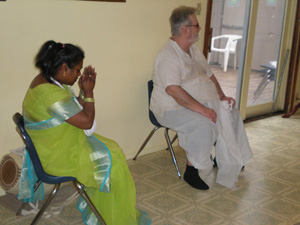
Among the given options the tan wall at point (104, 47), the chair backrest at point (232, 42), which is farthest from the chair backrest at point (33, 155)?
the chair backrest at point (232, 42)

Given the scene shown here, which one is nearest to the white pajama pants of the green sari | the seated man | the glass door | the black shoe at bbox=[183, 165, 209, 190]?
the seated man

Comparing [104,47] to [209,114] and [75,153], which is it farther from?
[75,153]

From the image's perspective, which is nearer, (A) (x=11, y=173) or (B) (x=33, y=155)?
(B) (x=33, y=155)

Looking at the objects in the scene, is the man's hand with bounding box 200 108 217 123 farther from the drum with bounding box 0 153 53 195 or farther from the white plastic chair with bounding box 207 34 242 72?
the white plastic chair with bounding box 207 34 242 72

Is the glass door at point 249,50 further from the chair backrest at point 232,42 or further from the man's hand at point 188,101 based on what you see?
the man's hand at point 188,101

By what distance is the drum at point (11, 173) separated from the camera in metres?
2.41

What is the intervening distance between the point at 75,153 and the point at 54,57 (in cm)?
51

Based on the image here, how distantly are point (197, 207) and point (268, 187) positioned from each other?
681 mm

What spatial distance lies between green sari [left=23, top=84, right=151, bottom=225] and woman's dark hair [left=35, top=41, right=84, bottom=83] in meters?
0.09

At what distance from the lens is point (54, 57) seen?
2.00m

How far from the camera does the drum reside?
2.41 meters

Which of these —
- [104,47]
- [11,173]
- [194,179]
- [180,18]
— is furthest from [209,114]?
[11,173]

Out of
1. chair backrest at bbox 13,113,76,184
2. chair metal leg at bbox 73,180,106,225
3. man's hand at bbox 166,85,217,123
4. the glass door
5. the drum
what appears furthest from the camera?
the glass door

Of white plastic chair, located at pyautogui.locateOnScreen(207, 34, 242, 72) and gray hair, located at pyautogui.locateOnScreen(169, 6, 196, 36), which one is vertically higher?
gray hair, located at pyautogui.locateOnScreen(169, 6, 196, 36)
